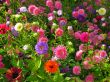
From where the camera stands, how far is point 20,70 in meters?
2.93

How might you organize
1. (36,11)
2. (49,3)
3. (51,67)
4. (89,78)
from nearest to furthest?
(51,67)
(89,78)
(36,11)
(49,3)

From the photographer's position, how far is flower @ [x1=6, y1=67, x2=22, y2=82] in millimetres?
2896

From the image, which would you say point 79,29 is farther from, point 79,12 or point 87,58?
point 87,58

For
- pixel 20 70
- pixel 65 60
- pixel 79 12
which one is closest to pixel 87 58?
pixel 65 60

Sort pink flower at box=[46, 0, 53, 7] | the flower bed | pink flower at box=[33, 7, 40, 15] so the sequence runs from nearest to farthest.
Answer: the flower bed
pink flower at box=[33, 7, 40, 15]
pink flower at box=[46, 0, 53, 7]

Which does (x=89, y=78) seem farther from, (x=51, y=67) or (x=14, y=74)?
(x=14, y=74)

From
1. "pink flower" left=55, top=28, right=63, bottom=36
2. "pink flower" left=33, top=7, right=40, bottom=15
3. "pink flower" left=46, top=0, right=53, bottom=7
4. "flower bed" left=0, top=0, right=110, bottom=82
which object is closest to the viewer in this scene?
"flower bed" left=0, top=0, right=110, bottom=82

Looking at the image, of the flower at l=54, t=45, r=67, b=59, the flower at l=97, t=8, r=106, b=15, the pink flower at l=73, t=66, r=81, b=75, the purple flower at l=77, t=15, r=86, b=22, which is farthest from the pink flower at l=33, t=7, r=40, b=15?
the pink flower at l=73, t=66, r=81, b=75

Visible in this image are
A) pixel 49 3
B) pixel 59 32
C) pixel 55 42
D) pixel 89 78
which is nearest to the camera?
pixel 89 78

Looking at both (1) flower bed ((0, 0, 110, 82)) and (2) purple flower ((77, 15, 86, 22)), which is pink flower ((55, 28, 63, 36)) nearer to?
(1) flower bed ((0, 0, 110, 82))

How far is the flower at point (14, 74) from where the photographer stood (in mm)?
2896

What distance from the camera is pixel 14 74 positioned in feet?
9.63

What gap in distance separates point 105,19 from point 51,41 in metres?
0.89

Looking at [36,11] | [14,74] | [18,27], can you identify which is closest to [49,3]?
[36,11]
